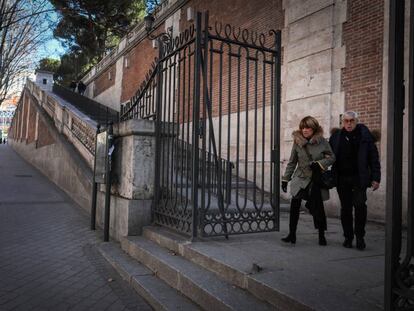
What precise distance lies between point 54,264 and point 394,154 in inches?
176

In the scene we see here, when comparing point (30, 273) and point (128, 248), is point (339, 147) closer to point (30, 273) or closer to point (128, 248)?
point (128, 248)

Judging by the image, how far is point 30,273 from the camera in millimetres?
4961

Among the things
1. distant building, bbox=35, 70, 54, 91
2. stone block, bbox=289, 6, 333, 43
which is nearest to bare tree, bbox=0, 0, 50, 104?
distant building, bbox=35, 70, 54, 91

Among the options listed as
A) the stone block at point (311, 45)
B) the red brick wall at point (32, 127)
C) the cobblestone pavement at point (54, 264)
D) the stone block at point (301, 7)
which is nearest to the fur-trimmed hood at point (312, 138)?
the cobblestone pavement at point (54, 264)

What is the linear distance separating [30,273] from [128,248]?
1.28m

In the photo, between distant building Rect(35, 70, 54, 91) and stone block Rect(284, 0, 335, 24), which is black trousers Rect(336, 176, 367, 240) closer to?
stone block Rect(284, 0, 335, 24)

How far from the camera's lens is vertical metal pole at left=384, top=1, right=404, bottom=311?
226cm

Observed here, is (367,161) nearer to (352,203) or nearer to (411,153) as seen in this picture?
(352,203)

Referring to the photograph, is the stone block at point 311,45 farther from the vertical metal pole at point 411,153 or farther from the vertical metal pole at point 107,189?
the vertical metal pole at point 411,153

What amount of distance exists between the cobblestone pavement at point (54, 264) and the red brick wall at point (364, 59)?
5332 millimetres

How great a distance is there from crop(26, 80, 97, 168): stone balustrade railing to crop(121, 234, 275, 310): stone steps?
190 inches

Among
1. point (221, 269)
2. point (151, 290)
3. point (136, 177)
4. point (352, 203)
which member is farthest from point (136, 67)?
point (221, 269)

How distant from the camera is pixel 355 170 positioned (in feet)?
16.4

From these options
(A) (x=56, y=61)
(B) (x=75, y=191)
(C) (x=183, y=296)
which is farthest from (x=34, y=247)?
(A) (x=56, y=61)
